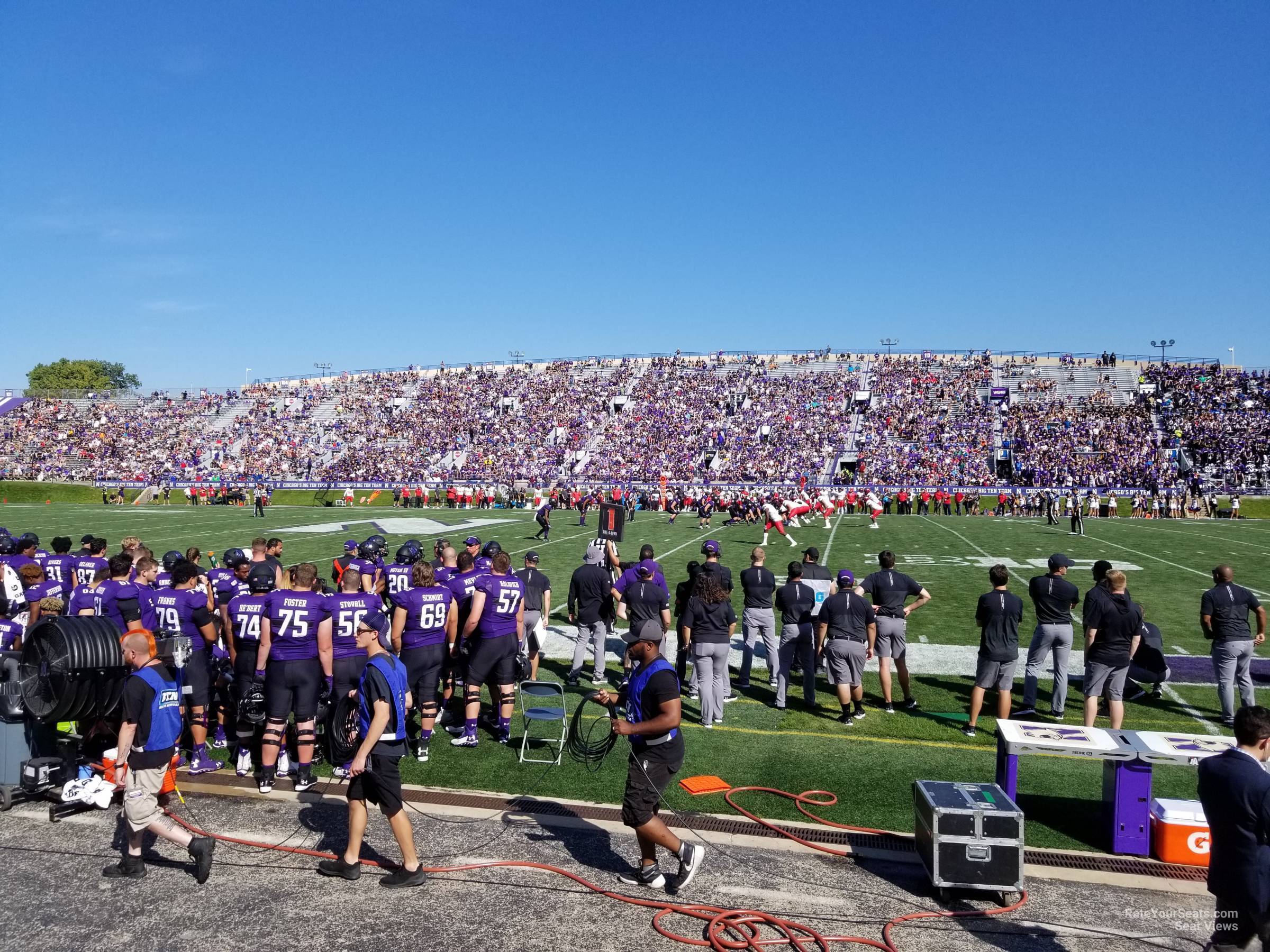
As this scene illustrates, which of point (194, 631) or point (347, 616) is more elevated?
point (347, 616)

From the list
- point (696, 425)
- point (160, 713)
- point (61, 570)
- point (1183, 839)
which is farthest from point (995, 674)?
point (696, 425)

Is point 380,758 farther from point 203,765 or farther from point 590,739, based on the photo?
point 590,739

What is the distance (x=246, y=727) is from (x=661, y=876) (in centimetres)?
445

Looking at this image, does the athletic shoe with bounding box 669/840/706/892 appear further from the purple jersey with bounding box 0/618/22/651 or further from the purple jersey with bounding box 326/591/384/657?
the purple jersey with bounding box 0/618/22/651

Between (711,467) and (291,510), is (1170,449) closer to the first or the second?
(711,467)

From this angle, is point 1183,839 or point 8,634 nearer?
point 1183,839

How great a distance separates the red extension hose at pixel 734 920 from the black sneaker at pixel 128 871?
0.52 meters

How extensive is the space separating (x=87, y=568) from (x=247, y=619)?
14.1ft

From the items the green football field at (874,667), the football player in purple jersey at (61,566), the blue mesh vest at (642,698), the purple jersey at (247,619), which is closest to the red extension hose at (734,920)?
the blue mesh vest at (642,698)

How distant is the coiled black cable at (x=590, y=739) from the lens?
7116mm

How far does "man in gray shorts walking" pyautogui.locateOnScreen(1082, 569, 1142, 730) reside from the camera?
8727 millimetres

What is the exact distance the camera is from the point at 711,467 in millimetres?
58969

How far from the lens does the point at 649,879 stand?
5.98 m

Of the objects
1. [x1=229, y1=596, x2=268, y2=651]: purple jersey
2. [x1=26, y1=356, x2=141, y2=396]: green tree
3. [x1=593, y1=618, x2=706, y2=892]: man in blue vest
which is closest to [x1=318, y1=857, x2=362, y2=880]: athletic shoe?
[x1=593, y1=618, x2=706, y2=892]: man in blue vest
